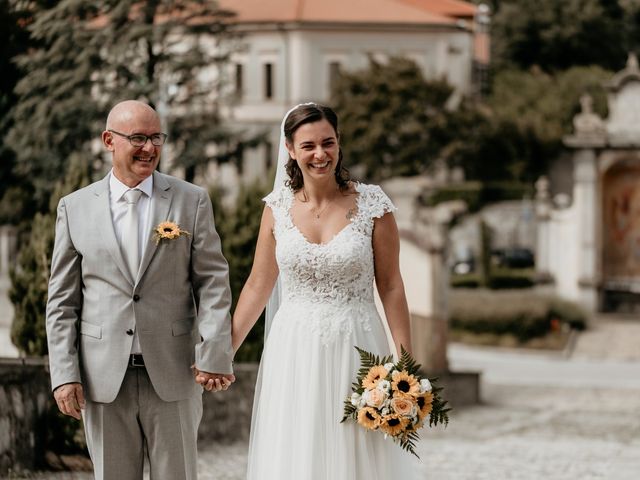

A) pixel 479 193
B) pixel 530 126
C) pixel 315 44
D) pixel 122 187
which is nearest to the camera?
pixel 122 187

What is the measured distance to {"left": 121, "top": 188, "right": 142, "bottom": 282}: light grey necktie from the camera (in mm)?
5562

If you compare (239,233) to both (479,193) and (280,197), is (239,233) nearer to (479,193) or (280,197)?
(280,197)

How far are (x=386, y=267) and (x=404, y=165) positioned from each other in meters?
49.6

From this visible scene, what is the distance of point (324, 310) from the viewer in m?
6.18

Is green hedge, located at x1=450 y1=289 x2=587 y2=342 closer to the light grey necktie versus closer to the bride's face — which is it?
the bride's face

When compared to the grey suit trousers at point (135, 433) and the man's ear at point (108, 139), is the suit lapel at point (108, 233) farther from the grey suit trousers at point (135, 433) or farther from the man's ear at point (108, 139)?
the grey suit trousers at point (135, 433)

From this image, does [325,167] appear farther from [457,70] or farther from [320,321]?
[457,70]

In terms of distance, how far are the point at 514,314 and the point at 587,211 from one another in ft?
19.1

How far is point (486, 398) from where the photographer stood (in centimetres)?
2216

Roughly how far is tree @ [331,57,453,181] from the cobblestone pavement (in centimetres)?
2158

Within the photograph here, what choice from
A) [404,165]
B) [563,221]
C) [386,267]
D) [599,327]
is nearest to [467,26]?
[404,165]

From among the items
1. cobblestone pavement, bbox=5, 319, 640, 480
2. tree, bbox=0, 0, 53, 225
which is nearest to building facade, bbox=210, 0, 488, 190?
cobblestone pavement, bbox=5, 319, 640, 480

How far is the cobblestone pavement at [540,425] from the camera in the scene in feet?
35.6

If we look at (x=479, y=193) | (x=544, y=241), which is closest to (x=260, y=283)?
(x=544, y=241)
